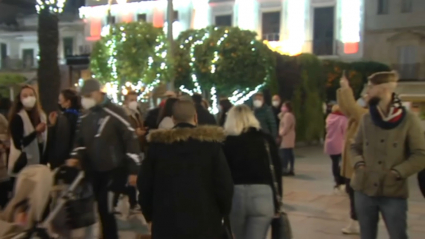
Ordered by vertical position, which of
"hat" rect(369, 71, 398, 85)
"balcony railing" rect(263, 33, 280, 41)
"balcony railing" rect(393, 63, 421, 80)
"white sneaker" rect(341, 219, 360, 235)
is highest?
"balcony railing" rect(263, 33, 280, 41)

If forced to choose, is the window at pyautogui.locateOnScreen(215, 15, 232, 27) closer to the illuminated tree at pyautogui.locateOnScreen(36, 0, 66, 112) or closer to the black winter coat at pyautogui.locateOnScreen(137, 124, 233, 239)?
the illuminated tree at pyautogui.locateOnScreen(36, 0, 66, 112)

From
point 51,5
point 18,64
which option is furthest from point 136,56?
point 18,64

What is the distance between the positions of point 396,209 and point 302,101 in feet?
53.7

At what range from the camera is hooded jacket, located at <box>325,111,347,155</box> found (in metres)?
10.1

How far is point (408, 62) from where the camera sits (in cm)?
3186

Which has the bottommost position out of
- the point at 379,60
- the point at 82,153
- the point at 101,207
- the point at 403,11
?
the point at 101,207

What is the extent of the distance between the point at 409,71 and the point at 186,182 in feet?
97.8

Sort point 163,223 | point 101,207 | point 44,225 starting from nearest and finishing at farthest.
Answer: point 163,223
point 44,225
point 101,207

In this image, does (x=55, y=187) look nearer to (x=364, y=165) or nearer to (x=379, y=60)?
(x=364, y=165)

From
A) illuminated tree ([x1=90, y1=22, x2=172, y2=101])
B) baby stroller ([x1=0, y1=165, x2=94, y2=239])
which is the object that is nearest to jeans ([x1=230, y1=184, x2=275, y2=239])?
baby stroller ([x1=0, y1=165, x2=94, y2=239])

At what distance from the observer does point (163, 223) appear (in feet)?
13.1

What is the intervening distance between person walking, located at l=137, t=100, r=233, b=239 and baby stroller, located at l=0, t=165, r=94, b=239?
1404mm

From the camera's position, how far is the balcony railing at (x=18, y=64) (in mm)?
42969

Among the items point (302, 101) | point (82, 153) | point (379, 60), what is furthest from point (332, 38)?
point (82, 153)
